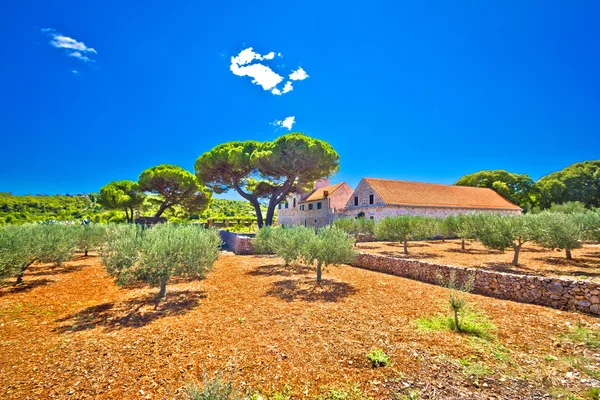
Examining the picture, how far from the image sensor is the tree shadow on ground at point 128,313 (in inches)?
244

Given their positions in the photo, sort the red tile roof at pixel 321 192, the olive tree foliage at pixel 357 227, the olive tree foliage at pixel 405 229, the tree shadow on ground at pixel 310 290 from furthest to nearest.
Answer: the red tile roof at pixel 321 192 → the olive tree foliage at pixel 357 227 → the olive tree foliage at pixel 405 229 → the tree shadow on ground at pixel 310 290

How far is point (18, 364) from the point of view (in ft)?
Result: 14.8

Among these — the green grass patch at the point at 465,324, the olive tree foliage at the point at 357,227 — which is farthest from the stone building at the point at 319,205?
the green grass patch at the point at 465,324

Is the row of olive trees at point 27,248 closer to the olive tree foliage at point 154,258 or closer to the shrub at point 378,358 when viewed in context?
the olive tree foliage at point 154,258

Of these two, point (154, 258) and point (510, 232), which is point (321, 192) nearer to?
point (510, 232)

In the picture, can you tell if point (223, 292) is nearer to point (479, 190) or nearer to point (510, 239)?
point (510, 239)

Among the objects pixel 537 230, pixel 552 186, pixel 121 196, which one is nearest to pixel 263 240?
pixel 537 230

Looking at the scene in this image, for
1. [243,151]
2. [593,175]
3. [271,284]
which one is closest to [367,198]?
[243,151]

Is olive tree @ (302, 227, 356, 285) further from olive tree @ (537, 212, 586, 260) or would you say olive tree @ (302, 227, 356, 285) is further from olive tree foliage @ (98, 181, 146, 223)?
olive tree foliage @ (98, 181, 146, 223)

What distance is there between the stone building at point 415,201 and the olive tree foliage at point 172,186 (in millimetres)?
20400

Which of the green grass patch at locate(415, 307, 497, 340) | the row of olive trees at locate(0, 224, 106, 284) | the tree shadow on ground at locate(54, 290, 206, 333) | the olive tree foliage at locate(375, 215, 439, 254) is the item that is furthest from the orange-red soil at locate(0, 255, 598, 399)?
the olive tree foliage at locate(375, 215, 439, 254)

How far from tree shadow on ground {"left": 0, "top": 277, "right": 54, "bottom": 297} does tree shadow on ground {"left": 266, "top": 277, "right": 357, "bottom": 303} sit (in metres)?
8.56

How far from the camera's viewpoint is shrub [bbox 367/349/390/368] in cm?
447

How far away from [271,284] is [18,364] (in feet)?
21.4
